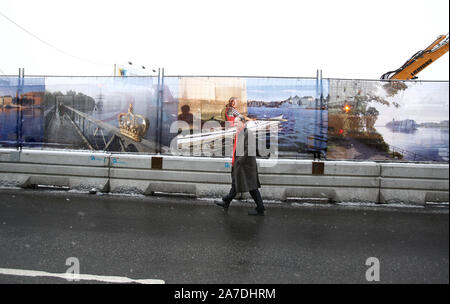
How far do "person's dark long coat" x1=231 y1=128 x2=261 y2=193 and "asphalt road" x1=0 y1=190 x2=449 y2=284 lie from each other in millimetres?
558

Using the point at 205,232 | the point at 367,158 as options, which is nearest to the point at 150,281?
the point at 205,232

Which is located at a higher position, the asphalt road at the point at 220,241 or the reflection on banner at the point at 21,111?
the reflection on banner at the point at 21,111

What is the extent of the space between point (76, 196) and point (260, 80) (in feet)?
16.4

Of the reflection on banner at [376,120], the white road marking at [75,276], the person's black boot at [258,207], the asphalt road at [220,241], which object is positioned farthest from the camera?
the reflection on banner at [376,120]

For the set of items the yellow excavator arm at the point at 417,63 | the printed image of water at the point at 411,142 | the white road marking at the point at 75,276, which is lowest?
the white road marking at the point at 75,276

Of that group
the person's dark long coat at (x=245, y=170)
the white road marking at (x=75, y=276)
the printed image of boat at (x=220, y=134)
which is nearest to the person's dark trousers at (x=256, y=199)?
the person's dark long coat at (x=245, y=170)

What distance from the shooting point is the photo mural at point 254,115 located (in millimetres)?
7312

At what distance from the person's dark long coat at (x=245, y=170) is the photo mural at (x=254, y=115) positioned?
1.17m

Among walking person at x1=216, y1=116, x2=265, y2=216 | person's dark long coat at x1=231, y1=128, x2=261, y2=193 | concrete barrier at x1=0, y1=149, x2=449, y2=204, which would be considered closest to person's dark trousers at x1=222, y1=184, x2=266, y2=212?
walking person at x1=216, y1=116, x2=265, y2=216

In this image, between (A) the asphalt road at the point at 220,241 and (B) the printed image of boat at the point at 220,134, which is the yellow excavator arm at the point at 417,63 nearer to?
(B) the printed image of boat at the point at 220,134

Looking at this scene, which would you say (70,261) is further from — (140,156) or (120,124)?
(120,124)

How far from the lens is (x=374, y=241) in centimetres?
452

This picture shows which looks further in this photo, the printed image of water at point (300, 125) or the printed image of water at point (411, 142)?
the printed image of water at point (300, 125)

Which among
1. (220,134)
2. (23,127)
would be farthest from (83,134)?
(220,134)
